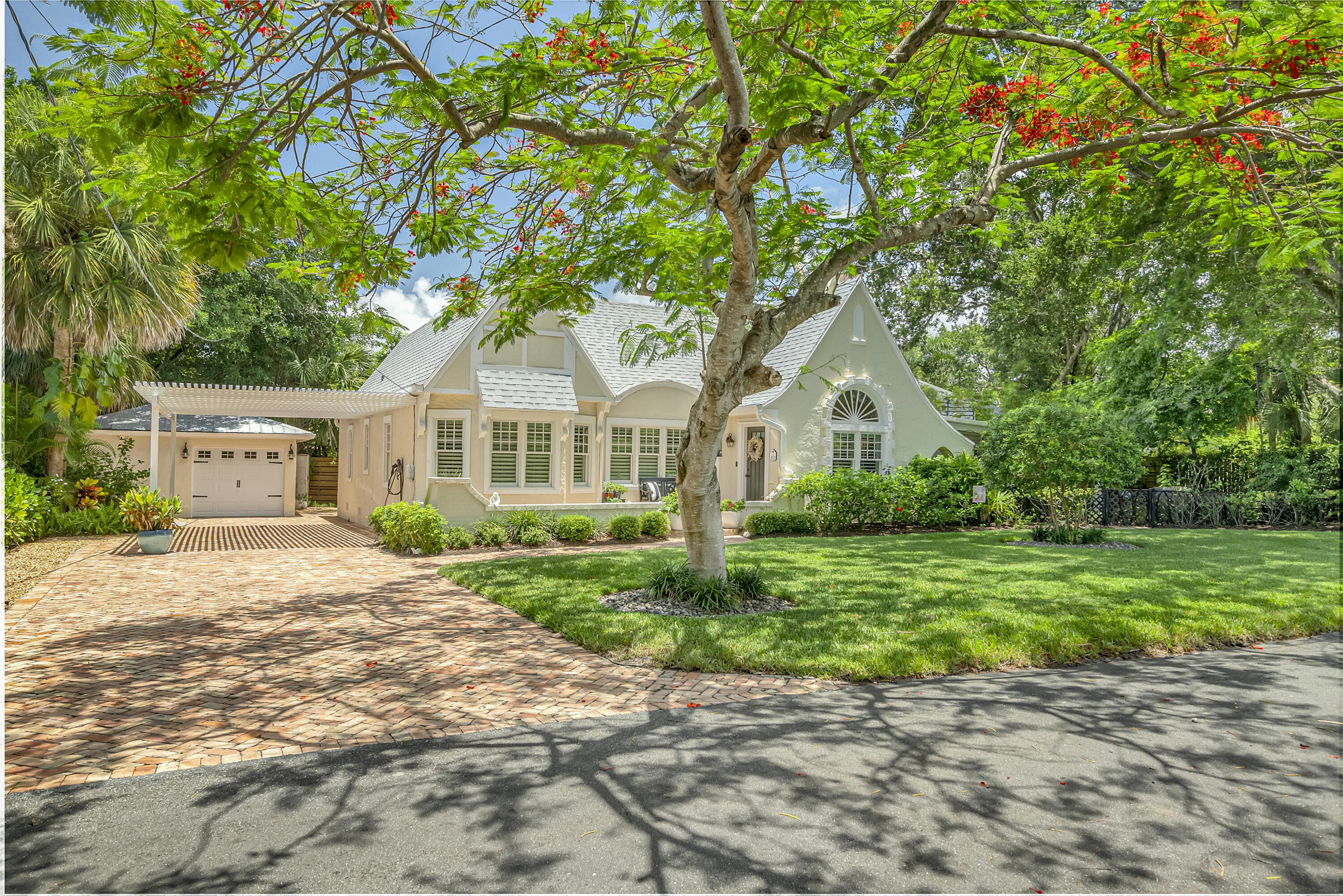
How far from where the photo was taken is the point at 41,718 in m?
5.03

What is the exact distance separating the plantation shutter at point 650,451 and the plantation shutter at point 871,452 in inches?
217

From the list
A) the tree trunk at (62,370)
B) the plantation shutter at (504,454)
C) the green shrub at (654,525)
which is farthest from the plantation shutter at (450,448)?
the tree trunk at (62,370)

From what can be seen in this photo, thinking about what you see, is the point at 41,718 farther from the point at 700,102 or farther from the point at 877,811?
the point at 700,102

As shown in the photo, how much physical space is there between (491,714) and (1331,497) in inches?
957

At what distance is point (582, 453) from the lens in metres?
18.7

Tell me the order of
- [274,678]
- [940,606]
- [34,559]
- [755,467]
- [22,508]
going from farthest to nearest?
[755,467] → [22,508] → [34,559] → [940,606] → [274,678]

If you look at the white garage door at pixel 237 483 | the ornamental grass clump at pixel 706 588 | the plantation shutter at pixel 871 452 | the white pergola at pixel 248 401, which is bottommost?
the ornamental grass clump at pixel 706 588

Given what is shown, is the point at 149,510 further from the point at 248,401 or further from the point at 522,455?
the point at 522,455

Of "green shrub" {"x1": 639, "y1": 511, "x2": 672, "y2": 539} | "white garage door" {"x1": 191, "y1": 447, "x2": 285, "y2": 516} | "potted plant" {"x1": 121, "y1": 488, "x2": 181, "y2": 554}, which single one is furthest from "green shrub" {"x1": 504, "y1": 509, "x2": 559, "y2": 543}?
"white garage door" {"x1": 191, "y1": 447, "x2": 285, "y2": 516}

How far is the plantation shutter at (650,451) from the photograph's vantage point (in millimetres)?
19516

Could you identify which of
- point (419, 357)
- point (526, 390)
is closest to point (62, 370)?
point (419, 357)

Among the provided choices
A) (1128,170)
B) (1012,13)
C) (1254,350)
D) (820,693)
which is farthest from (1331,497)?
(820,693)

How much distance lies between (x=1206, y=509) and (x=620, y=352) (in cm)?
1702

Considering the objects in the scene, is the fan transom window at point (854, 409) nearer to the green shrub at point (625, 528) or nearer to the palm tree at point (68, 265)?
the green shrub at point (625, 528)
